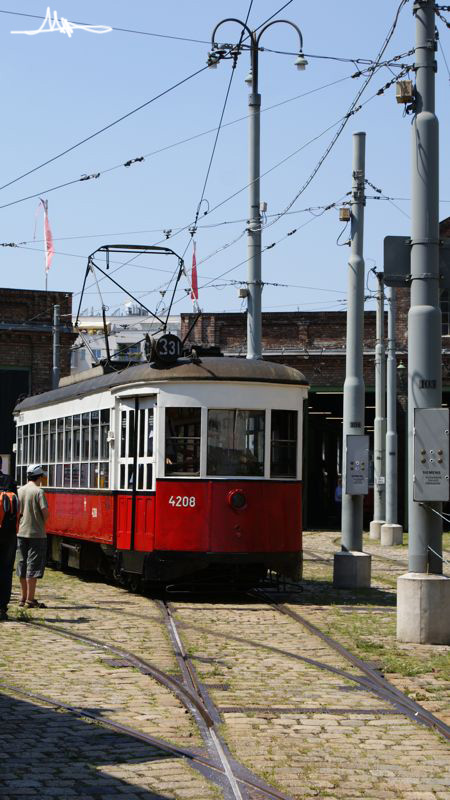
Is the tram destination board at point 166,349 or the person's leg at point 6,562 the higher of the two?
the tram destination board at point 166,349

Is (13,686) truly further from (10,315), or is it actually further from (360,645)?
(10,315)

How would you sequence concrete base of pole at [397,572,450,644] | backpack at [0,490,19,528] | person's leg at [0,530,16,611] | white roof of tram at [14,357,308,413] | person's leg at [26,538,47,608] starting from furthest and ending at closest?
white roof of tram at [14,357,308,413] < person's leg at [26,538,47,608] < backpack at [0,490,19,528] < person's leg at [0,530,16,611] < concrete base of pole at [397,572,450,644]

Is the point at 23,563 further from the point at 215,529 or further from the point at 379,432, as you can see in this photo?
the point at 379,432

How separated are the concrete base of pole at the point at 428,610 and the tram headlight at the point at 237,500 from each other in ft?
12.1

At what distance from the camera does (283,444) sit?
15938 millimetres

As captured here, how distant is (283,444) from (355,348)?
7.32ft

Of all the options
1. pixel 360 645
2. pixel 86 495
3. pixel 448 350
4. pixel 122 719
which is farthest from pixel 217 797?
pixel 448 350

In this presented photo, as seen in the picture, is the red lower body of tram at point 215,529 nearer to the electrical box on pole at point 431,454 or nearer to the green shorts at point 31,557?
the green shorts at point 31,557

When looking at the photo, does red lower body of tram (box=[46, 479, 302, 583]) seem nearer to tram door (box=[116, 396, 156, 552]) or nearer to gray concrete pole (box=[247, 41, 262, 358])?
tram door (box=[116, 396, 156, 552])

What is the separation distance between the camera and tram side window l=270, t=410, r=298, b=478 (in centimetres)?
1580

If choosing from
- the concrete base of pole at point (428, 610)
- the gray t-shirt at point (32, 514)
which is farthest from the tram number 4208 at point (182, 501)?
the concrete base of pole at point (428, 610)

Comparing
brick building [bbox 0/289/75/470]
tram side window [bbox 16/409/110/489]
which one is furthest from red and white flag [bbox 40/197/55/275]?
tram side window [bbox 16/409/110/489]

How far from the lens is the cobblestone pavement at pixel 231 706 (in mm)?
6582

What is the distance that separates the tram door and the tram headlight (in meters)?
0.94
